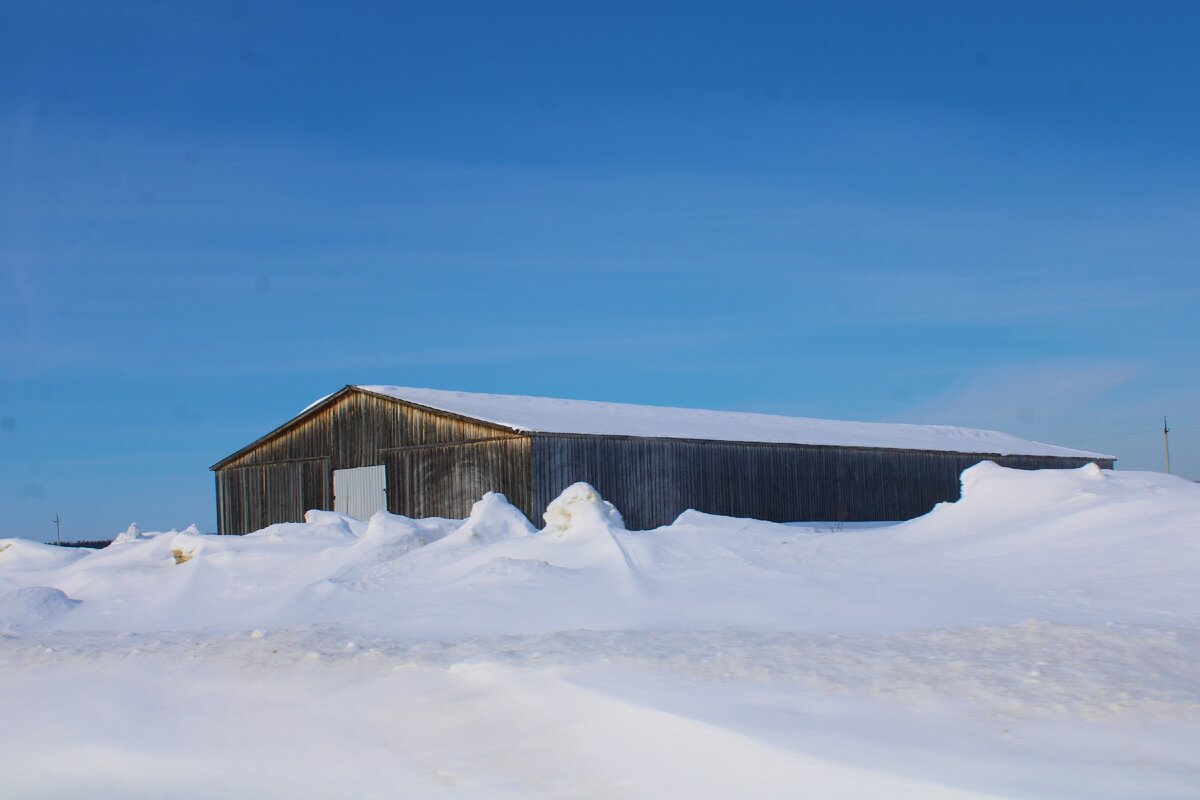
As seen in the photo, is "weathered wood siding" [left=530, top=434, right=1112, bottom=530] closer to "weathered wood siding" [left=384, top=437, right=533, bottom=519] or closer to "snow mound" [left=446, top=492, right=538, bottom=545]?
"weathered wood siding" [left=384, top=437, right=533, bottom=519]

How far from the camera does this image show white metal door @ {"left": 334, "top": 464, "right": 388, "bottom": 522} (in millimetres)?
30188

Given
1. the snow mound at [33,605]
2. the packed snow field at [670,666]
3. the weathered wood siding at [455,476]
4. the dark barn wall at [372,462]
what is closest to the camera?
the packed snow field at [670,666]

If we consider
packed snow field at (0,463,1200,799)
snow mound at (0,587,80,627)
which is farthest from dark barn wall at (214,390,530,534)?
snow mound at (0,587,80,627)

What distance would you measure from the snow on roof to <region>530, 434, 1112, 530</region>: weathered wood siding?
1.15 ft

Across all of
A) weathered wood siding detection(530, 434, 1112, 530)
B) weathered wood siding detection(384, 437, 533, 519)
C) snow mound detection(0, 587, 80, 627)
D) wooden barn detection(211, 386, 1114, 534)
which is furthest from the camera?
weathered wood siding detection(530, 434, 1112, 530)

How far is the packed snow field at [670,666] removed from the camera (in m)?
6.42

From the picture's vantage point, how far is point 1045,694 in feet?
24.2

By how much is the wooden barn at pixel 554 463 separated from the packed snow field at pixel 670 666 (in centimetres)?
1179

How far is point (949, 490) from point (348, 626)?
31.1 meters

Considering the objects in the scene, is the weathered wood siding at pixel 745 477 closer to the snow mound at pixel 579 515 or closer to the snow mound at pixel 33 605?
the snow mound at pixel 579 515

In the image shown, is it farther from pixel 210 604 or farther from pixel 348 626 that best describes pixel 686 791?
pixel 210 604

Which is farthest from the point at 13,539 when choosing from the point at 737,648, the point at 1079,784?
the point at 1079,784

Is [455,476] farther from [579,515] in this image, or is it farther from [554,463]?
[579,515]

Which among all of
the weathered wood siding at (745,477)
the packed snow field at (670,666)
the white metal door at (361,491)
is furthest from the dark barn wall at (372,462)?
the packed snow field at (670,666)
